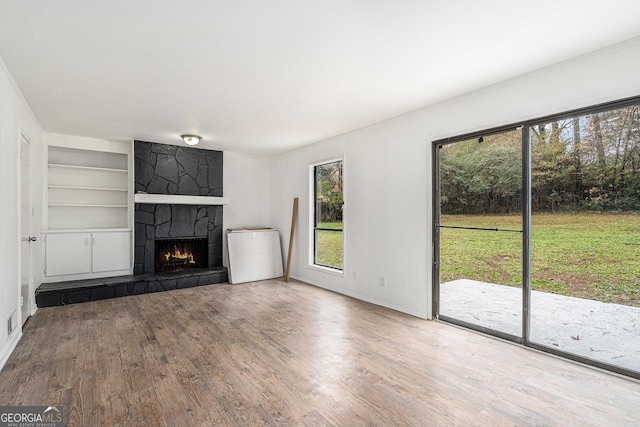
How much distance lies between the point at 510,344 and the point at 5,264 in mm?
4589

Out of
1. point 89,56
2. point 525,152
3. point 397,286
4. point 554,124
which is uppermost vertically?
point 89,56

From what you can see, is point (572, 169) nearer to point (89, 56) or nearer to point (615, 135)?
point (615, 135)

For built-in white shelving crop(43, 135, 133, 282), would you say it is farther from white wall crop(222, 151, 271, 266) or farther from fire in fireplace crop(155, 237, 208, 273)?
white wall crop(222, 151, 271, 266)

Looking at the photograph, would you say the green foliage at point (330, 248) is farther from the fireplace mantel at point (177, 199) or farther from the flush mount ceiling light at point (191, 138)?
the flush mount ceiling light at point (191, 138)

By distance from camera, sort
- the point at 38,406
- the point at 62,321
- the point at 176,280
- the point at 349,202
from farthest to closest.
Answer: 1. the point at 176,280
2. the point at 349,202
3. the point at 62,321
4. the point at 38,406

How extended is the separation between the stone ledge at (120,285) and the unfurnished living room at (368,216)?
0.04m

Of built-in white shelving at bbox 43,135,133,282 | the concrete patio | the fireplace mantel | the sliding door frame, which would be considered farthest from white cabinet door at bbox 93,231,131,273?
the concrete patio

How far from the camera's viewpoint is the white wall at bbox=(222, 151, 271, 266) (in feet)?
20.9

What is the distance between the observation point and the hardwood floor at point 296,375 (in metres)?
2.01

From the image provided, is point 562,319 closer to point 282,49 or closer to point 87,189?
point 282,49

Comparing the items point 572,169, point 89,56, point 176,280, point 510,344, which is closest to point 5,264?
point 89,56

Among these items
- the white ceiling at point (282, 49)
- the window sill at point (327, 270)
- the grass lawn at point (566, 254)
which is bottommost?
the window sill at point (327, 270)

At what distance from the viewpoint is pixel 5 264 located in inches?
109

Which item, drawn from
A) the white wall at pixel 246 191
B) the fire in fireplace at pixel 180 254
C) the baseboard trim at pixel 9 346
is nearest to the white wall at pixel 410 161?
the white wall at pixel 246 191
